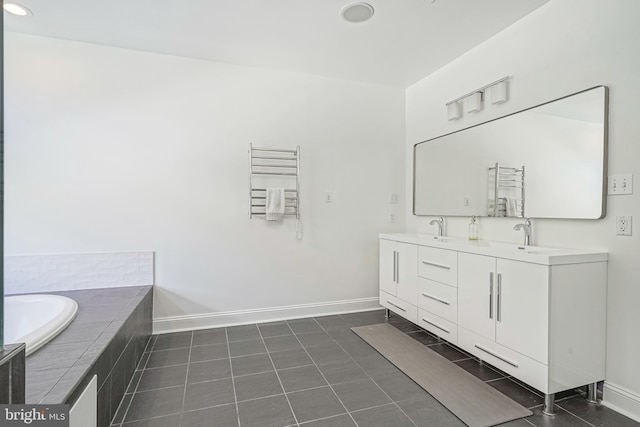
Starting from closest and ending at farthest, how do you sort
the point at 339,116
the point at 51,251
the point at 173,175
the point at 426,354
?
the point at 426,354 < the point at 51,251 < the point at 173,175 < the point at 339,116

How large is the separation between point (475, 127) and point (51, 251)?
3558mm

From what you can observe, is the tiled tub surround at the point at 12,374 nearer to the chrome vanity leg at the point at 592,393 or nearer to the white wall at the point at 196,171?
the white wall at the point at 196,171

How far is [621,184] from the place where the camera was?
1.71 meters

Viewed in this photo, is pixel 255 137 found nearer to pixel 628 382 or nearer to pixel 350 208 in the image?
pixel 350 208

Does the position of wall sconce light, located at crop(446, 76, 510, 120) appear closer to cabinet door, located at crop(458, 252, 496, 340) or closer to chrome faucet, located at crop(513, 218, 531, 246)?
chrome faucet, located at crop(513, 218, 531, 246)

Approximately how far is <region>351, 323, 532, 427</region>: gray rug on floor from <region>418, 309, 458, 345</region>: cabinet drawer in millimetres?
147

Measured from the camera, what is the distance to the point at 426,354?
237 cm

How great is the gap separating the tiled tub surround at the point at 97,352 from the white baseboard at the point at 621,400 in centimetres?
256

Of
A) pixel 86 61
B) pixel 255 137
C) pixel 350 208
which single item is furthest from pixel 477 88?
pixel 86 61

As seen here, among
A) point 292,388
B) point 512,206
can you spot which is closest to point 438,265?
point 512,206

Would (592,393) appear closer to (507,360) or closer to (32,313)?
(507,360)

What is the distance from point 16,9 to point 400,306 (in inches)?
142

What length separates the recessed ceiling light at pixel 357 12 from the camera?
83.0 inches

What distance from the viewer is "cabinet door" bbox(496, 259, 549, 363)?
1.67 metres
